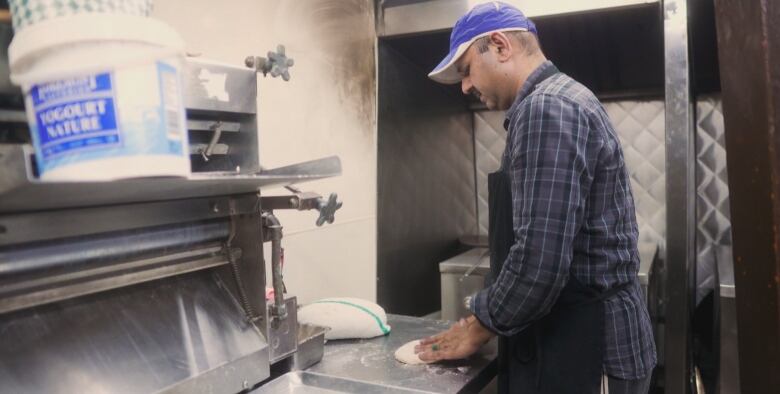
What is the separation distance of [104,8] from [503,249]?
1002 mm

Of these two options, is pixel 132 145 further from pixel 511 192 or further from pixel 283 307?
pixel 511 192

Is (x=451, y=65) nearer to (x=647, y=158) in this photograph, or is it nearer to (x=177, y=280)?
(x=177, y=280)

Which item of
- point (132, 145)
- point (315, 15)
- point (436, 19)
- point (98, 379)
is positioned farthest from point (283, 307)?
point (436, 19)

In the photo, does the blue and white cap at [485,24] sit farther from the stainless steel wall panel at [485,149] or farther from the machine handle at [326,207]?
the stainless steel wall panel at [485,149]

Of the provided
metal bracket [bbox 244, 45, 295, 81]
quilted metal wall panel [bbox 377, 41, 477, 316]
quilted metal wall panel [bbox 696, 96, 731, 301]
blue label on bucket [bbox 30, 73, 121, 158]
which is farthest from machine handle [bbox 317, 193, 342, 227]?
quilted metal wall panel [bbox 696, 96, 731, 301]

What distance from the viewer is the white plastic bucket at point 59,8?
0.54m

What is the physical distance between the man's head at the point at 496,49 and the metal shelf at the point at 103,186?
0.70m

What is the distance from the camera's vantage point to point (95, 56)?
0.54 meters

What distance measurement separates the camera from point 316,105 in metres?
1.87

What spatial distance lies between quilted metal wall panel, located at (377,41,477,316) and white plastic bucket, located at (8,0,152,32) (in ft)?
5.63

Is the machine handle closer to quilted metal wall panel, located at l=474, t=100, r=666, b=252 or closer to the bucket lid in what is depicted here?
the bucket lid

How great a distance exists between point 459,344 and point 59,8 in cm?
104

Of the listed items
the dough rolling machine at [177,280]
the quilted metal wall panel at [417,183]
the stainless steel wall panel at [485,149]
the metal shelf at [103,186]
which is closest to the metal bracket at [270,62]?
the dough rolling machine at [177,280]

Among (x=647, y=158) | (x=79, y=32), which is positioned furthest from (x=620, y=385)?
(x=647, y=158)
